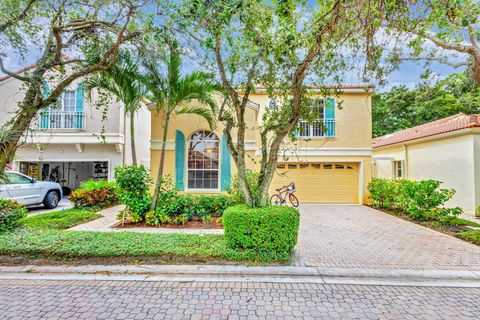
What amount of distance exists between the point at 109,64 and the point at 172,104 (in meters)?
2.07

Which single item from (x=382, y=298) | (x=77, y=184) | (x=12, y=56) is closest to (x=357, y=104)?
(x=382, y=298)

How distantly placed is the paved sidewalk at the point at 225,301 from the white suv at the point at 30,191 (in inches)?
276

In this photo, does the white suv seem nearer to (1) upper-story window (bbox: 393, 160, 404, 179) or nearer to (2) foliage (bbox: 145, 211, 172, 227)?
(2) foliage (bbox: 145, 211, 172, 227)

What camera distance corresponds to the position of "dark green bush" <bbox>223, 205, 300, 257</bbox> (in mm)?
4910

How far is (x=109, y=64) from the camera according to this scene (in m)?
6.44

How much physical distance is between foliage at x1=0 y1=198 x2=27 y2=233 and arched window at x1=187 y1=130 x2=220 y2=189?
5857 mm

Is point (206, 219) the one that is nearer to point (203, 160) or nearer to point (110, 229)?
point (110, 229)

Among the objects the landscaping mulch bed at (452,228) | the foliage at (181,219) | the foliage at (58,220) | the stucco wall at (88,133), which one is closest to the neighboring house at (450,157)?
the landscaping mulch bed at (452,228)

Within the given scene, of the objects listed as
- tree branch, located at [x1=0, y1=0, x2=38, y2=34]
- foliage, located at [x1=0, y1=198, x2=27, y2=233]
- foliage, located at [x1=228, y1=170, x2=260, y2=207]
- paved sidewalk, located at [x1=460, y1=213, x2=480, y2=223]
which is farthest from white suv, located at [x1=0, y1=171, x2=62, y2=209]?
paved sidewalk, located at [x1=460, y1=213, x2=480, y2=223]

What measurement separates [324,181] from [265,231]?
8.84 m

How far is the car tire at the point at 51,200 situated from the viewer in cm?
1087

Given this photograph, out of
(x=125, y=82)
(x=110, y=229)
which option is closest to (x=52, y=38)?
(x=125, y=82)

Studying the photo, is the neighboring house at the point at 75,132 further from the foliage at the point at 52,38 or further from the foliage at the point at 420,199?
the foliage at the point at 420,199

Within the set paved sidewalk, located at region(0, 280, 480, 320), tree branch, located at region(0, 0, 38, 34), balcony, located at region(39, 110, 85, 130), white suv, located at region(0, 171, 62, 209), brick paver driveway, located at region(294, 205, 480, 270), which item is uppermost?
tree branch, located at region(0, 0, 38, 34)
